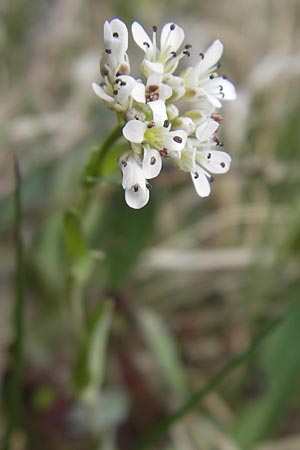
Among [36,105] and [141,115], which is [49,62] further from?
[141,115]

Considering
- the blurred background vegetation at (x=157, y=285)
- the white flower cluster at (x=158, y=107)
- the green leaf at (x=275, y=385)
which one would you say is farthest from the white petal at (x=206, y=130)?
the green leaf at (x=275, y=385)

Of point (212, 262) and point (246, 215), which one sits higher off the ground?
point (246, 215)

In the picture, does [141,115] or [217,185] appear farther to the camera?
[217,185]

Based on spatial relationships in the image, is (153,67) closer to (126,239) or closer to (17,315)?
(17,315)

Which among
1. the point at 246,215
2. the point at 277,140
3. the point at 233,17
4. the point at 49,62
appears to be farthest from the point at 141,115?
the point at 233,17

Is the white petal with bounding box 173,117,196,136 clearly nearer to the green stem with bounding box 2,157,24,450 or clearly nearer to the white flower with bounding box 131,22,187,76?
the white flower with bounding box 131,22,187,76
